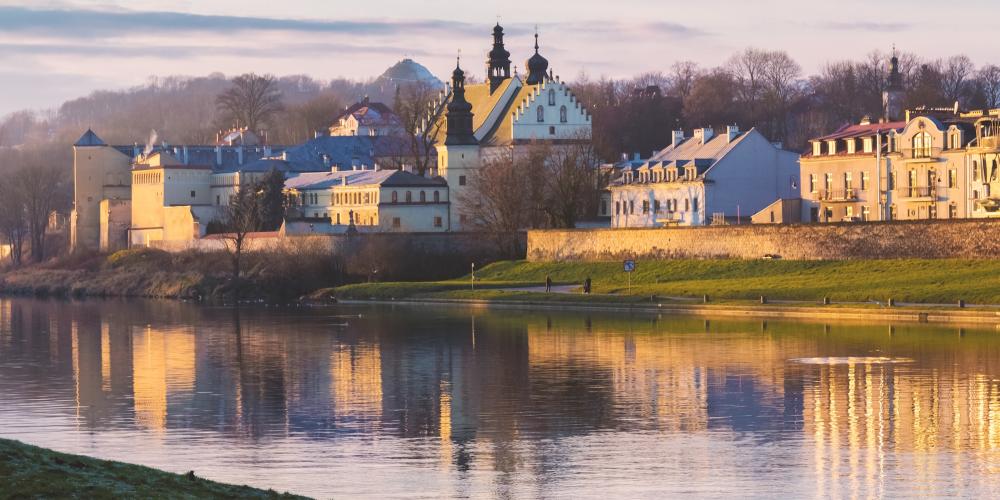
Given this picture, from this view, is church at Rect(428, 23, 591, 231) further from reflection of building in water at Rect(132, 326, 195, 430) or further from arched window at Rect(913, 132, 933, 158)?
reflection of building in water at Rect(132, 326, 195, 430)

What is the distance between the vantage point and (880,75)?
14500cm

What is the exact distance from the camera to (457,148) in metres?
121

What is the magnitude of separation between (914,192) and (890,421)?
55.1 m

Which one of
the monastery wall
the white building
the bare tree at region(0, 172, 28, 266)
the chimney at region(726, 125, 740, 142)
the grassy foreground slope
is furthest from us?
the bare tree at region(0, 172, 28, 266)

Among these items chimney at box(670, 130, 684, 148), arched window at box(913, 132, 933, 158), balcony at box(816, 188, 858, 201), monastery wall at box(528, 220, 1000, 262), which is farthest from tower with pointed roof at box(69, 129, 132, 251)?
arched window at box(913, 132, 933, 158)

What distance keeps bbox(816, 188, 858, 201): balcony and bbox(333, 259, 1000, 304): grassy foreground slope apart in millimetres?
10474

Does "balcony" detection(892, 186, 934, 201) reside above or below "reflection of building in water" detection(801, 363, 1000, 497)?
above

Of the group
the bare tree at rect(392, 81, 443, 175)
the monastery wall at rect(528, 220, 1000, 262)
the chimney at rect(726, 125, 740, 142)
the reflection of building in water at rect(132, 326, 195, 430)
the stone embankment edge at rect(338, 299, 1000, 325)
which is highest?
the bare tree at rect(392, 81, 443, 175)

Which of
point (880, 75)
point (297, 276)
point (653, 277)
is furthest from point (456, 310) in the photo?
point (880, 75)

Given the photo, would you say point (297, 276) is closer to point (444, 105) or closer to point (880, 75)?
point (444, 105)

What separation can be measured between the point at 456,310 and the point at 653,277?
12538mm

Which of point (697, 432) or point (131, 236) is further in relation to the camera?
point (131, 236)

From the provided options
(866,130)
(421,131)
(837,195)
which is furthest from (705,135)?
(421,131)

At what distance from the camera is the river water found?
2650cm
